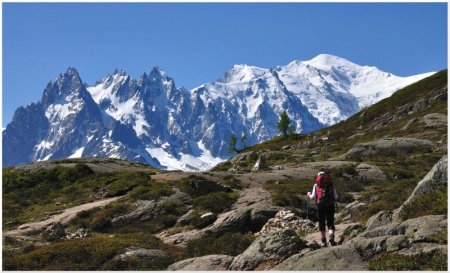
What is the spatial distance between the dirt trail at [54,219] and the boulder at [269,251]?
15.8 meters

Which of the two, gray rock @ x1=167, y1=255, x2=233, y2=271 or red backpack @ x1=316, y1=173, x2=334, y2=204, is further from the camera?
red backpack @ x1=316, y1=173, x2=334, y2=204

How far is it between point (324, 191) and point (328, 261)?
5.24 m

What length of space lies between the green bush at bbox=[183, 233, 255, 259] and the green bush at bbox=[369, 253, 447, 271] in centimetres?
749

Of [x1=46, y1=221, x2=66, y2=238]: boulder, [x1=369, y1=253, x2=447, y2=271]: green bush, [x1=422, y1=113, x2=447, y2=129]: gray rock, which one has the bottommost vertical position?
[x1=369, y1=253, x2=447, y2=271]: green bush

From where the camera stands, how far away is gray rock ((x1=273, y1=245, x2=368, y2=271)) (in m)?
13.6

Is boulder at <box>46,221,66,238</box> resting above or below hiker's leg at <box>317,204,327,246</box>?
above

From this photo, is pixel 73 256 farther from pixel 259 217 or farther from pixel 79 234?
pixel 259 217

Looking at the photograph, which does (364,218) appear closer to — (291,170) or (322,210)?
(322,210)

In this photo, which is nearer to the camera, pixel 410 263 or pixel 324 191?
pixel 410 263

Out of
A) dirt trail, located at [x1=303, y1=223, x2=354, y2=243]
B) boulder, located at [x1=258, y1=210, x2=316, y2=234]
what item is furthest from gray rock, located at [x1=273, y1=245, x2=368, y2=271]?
boulder, located at [x1=258, y1=210, x2=316, y2=234]

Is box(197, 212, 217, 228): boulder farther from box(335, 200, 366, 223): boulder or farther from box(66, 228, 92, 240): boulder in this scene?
box(335, 200, 366, 223): boulder

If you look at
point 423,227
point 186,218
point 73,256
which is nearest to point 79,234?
point 186,218

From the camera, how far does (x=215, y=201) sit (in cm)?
3122

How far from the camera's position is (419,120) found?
78.8 m
